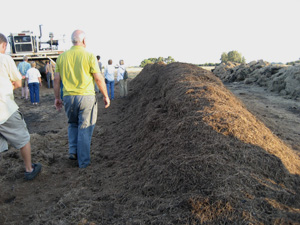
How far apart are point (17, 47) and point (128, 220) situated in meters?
16.8

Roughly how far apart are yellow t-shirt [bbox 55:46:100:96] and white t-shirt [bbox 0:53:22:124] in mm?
747

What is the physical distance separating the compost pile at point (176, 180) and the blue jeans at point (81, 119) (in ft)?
0.87

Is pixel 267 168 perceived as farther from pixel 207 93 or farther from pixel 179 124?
pixel 207 93

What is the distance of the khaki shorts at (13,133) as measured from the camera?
123 inches

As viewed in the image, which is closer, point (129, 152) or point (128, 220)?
point (128, 220)

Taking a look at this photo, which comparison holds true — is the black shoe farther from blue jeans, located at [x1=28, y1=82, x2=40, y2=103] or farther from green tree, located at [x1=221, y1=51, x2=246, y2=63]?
green tree, located at [x1=221, y1=51, x2=246, y2=63]

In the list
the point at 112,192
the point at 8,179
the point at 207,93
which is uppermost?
the point at 207,93

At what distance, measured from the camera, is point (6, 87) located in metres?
3.13

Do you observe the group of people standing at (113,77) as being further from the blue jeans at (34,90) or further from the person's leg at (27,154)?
the person's leg at (27,154)

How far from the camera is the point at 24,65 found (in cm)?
1042

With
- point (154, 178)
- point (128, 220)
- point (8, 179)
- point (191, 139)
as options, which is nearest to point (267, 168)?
point (191, 139)

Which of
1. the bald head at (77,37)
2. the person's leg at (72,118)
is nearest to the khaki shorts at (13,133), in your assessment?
the person's leg at (72,118)

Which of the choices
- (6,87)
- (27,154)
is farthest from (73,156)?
(6,87)

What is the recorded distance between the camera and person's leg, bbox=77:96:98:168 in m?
3.85
